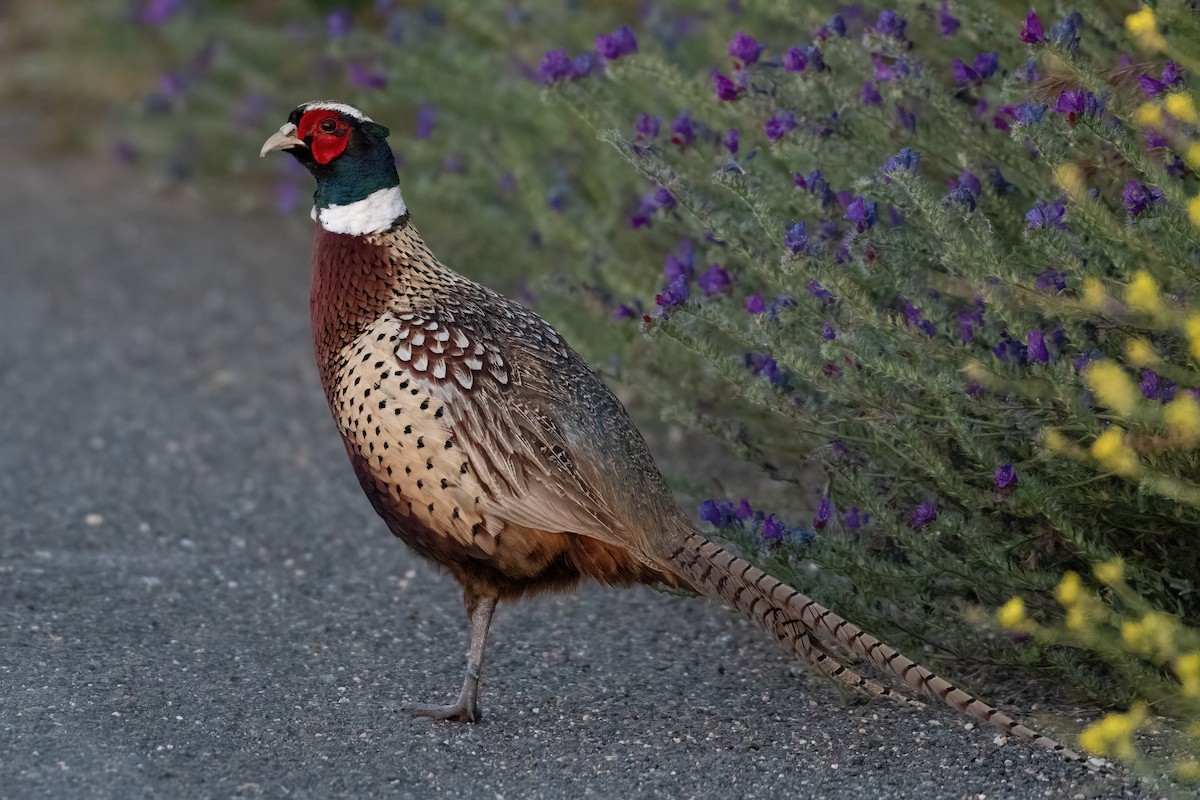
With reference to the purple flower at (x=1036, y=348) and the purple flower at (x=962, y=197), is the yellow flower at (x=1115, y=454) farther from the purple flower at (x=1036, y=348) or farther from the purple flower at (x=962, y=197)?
the purple flower at (x=962, y=197)

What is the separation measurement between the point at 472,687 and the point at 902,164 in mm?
1456

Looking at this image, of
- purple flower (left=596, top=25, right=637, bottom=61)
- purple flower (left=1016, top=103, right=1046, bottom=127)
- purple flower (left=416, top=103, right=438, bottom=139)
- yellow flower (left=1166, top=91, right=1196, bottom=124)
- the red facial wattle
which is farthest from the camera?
purple flower (left=416, top=103, right=438, bottom=139)

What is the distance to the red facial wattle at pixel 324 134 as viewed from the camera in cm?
367

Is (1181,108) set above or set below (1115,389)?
above

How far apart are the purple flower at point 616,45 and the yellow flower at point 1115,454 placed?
1674 millimetres

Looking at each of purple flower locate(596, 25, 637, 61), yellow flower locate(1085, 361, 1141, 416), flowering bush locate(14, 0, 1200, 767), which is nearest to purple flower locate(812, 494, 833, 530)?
flowering bush locate(14, 0, 1200, 767)

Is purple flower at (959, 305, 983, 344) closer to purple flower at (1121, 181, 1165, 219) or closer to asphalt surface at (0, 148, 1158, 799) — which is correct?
purple flower at (1121, 181, 1165, 219)

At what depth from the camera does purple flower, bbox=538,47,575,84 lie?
4.03 metres

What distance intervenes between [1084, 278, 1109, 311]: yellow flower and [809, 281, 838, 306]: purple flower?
0.59 meters

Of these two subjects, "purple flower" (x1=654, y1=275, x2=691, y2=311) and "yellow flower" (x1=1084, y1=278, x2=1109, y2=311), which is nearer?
"yellow flower" (x1=1084, y1=278, x2=1109, y2=311)

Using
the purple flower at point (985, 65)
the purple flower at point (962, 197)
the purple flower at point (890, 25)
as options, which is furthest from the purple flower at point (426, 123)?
the purple flower at point (962, 197)

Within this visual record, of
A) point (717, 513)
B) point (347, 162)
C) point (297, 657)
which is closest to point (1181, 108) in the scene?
point (717, 513)

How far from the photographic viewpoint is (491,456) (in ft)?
11.0

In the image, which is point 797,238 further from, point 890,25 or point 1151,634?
point 1151,634
